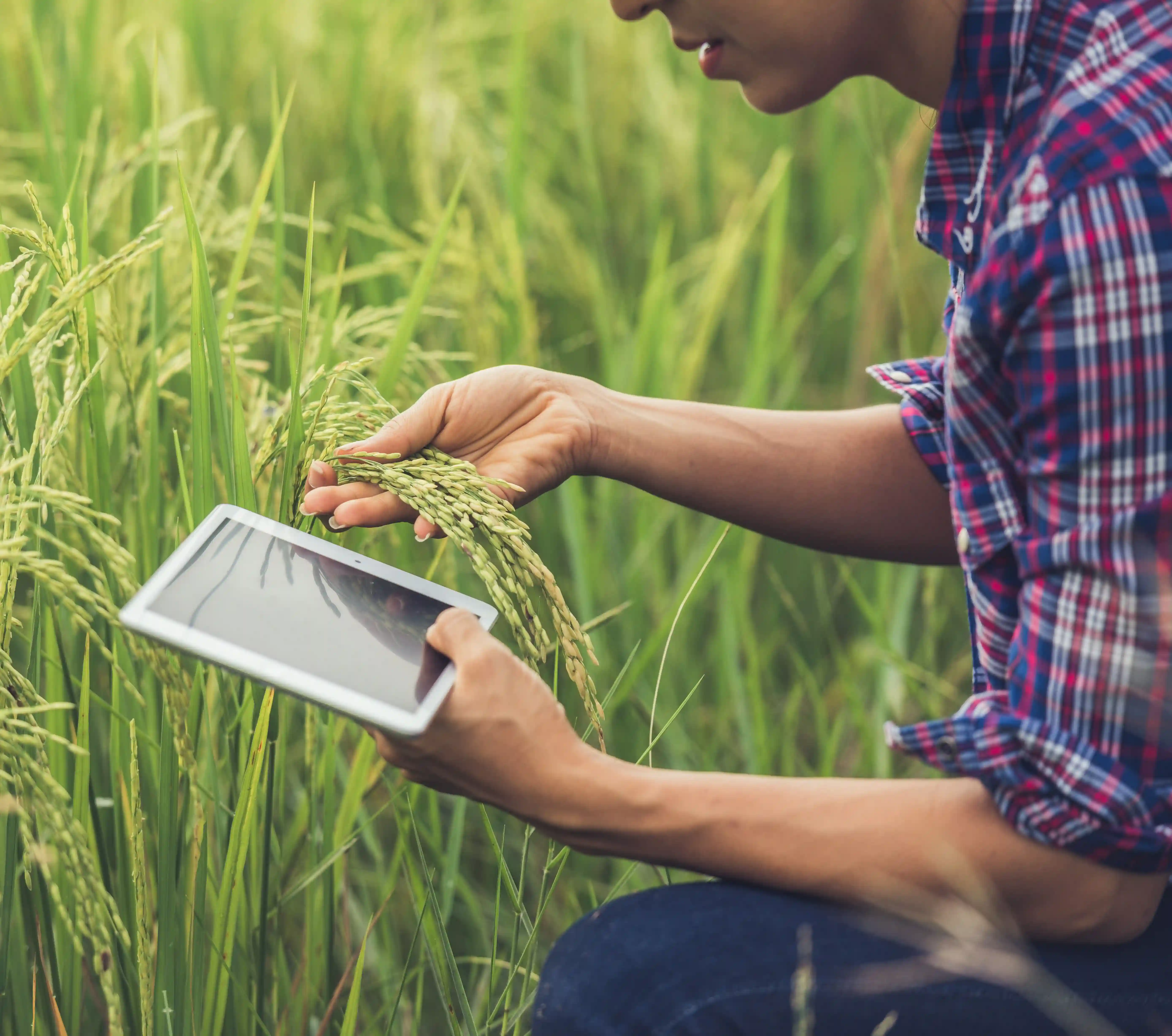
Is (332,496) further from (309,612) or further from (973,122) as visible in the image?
(973,122)

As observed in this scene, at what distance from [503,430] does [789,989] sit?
683 mm

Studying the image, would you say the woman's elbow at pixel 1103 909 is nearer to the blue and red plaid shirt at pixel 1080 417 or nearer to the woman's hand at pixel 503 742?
the blue and red plaid shirt at pixel 1080 417

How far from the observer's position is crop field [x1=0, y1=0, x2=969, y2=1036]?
1144mm

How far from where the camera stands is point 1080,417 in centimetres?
92

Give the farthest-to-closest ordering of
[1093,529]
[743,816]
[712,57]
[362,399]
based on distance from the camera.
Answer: [362,399], [712,57], [743,816], [1093,529]

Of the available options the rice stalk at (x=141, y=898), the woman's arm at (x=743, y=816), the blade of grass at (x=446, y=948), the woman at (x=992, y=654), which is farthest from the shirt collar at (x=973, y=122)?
the rice stalk at (x=141, y=898)

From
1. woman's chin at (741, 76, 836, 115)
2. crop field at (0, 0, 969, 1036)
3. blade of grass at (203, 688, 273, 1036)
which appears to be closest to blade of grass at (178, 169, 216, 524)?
crop field at (0, 0, 969, 1036)

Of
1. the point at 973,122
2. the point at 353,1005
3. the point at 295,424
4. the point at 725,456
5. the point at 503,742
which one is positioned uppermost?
the point at 973,122

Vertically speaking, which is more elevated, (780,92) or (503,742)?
(780,92)

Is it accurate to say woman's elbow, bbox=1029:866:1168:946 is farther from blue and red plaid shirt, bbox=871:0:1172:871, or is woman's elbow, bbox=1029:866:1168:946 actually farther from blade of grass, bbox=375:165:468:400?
blade of grass, bbox=375:165:468:400

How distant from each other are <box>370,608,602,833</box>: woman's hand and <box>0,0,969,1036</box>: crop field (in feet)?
0.42

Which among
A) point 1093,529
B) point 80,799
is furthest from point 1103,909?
point 80,799

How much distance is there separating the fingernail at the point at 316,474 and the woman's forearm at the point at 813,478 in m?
0.44

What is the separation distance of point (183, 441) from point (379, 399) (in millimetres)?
644
